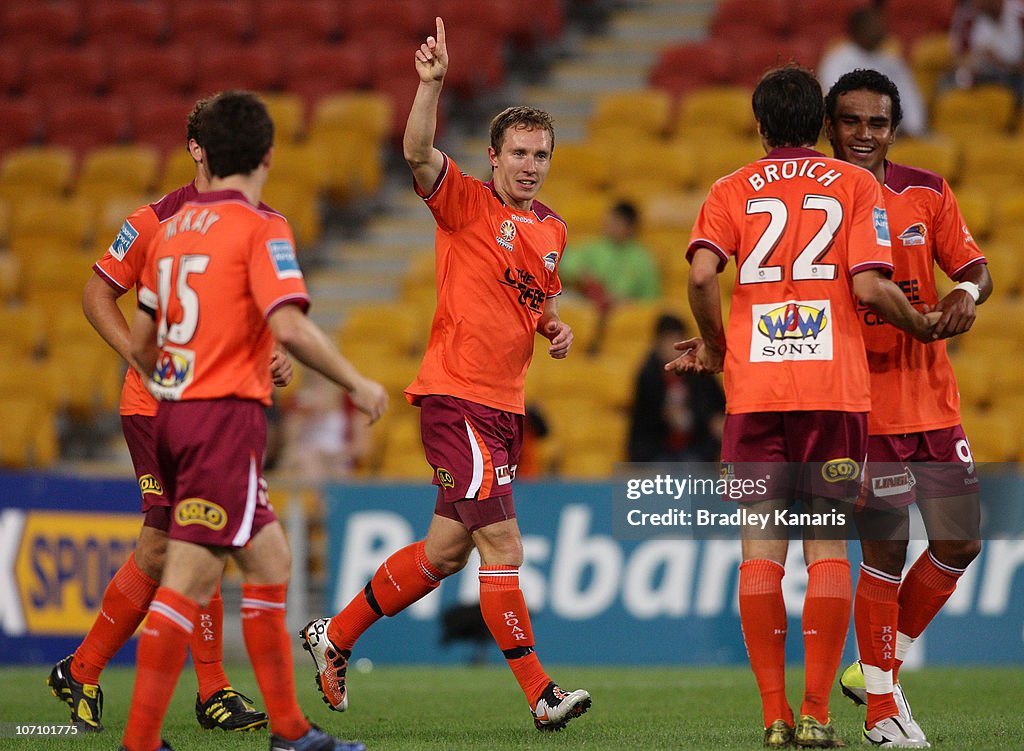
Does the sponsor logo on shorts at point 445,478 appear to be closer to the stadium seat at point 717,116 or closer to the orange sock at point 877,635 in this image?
the orange sock at point 877,635

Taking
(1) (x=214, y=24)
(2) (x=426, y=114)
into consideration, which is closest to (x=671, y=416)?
(2) (x=426, y=114)

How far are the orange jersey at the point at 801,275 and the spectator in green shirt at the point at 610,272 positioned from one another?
664 cm

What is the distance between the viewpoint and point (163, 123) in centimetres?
1531

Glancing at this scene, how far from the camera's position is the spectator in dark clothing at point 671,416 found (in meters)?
9.86

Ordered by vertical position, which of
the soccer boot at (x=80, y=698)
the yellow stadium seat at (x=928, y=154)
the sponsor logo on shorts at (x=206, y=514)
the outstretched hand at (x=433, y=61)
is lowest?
the soccer boot at (x=80, y=698)

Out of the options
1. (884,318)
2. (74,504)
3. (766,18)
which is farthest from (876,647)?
(766,18)

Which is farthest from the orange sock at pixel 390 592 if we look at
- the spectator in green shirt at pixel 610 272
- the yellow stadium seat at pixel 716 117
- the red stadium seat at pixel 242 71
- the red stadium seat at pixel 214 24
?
the red stadium seat at pixel 214 24

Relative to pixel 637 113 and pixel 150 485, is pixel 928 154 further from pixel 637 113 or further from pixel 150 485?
pixel 150 485

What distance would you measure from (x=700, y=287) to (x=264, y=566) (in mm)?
1787

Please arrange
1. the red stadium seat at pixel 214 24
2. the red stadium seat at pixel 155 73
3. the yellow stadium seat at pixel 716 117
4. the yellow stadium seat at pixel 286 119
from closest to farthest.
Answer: the yellow stadium seat at pixel 716 117 → the yellow stadium seat at pixel 286 119 → the red stadium seat at pixel 155 73 → the red stadium seat at pixel 214 24

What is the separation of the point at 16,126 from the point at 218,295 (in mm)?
12549

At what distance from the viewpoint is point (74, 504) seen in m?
9.45

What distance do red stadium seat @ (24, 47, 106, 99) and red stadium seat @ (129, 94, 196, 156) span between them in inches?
35.8

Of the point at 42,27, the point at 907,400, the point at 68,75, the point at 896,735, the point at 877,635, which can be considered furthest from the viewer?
the point at 42,27
